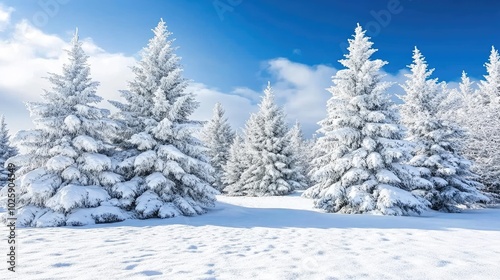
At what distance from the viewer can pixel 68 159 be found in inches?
450

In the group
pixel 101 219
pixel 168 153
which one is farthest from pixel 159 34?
pixel 101 219

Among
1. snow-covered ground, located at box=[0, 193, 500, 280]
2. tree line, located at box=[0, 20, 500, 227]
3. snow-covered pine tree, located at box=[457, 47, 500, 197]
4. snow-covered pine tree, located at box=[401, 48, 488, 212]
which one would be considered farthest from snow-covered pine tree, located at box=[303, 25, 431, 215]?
snow-covered pine tree, located at box=[457, 47, 500, 197]

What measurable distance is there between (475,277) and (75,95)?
1425 cm

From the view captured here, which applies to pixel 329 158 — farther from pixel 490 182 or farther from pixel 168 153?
pixel 490 182

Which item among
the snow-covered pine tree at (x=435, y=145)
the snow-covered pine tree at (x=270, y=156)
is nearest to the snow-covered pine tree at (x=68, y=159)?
the snow-covered pine tree at (x=435, y=145)

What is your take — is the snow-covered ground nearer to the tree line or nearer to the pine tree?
the tree line

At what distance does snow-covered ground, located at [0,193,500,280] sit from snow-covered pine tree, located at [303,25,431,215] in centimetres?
456

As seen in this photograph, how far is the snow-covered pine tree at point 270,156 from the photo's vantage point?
28.4 meters

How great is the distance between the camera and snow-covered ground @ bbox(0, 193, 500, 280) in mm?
4797

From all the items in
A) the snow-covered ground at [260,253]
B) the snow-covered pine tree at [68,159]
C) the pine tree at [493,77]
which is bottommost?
the snow-covered ground at [260,253]

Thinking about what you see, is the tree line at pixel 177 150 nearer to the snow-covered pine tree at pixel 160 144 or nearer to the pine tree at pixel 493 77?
the snow-covered pine tree at pixel 160 144

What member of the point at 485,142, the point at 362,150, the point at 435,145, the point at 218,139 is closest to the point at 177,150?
the point at 362,150

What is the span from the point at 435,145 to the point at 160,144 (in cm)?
1557

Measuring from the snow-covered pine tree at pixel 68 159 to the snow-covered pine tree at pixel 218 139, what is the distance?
26740mm
